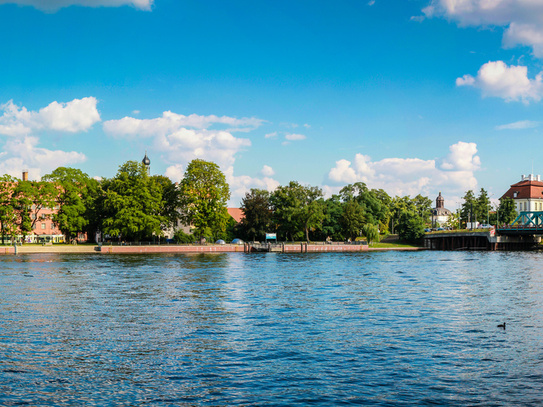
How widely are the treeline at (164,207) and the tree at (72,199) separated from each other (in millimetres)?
213

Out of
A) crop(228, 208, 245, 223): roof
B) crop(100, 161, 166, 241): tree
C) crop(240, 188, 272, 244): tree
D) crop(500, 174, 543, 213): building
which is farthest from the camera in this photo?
crop(500, 174, 543, 213): building

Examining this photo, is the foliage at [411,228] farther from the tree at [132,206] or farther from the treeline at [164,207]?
the tree at [132,206]

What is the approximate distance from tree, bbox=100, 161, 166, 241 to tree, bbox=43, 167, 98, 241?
415 cm

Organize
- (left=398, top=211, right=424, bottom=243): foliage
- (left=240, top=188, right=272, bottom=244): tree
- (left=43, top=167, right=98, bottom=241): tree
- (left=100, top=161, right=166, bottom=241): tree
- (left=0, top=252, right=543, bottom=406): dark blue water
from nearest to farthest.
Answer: (left=0, top=252, right=543, bottom=406): dark blue water, (left=100, top=161, right=166, bottom=241): tree, (left=43, top=167, right=98, bottom=241): tree, (left=240, top=188, right=272, bottom=244): tree, (left=398, top=211, right=424, bottom=243): foliage

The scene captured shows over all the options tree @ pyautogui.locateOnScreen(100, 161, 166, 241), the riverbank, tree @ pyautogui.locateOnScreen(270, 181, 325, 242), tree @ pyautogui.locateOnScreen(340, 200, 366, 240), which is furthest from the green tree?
tree @ pyautogui.locateOnScreen(340, 200, 366, 240)

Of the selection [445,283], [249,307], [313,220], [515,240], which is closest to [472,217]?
[515,240]

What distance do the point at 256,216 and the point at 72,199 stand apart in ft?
145

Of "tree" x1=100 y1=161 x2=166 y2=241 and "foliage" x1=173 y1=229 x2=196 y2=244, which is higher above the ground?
"tree" x1=100 y1=161 x2=166 y2=241

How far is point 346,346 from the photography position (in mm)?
22172

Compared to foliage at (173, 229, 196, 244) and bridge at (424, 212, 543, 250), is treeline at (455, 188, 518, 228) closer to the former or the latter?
bridge at (424, 212, 543, 250)

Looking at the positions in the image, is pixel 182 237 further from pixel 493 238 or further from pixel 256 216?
pixel 493 238

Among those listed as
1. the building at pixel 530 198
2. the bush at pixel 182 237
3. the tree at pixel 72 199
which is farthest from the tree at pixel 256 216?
the building at pixel 530 198

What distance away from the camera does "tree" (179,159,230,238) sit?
114438mm

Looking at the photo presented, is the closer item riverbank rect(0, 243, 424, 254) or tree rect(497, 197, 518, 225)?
riverbank rect(0, 243, 424, 254)
